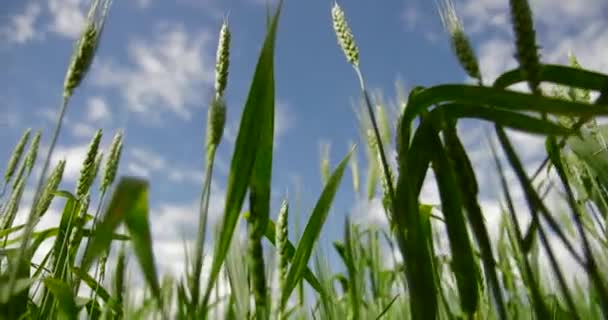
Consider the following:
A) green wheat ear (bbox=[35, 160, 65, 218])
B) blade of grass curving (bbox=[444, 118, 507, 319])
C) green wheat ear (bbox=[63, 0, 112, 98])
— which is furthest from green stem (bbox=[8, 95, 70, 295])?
green wheat ear (bbox=[35, 160, 65, 218])

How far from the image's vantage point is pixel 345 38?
0.99 metres

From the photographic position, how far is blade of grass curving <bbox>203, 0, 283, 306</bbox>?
25.4 inches

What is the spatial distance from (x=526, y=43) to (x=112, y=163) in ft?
2.51

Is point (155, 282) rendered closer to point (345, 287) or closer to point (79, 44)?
point (79, 44)

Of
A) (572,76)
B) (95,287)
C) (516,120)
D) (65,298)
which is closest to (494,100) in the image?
(516,120)

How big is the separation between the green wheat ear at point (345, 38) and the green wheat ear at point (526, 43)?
0.37 metres

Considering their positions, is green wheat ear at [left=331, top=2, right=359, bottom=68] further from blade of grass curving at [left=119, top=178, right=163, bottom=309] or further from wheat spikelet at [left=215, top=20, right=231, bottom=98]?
blade of grass curving at [left=119, top=178, right=163, bottom=309]

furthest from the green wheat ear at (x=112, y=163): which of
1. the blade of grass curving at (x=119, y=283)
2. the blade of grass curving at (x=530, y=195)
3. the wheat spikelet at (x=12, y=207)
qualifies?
the blade of grass curving at (x=530, y=195)

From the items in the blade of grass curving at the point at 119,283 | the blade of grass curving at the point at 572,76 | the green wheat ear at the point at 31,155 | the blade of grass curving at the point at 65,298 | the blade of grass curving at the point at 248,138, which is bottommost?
the blade of grass curving at the point at 65,298

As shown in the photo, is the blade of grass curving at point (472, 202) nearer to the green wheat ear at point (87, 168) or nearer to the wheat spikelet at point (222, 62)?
the wheat spikelet at point (222, 62)

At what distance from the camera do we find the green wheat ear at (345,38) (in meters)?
0.95

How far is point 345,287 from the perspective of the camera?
2234 millimetres

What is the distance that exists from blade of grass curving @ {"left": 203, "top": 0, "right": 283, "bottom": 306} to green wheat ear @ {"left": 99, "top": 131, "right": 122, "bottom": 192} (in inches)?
16.7

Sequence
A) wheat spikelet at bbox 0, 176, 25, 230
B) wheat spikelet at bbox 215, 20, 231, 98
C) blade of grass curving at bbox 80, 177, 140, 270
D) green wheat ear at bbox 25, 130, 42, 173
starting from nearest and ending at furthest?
blade of grass curving at bbox 80, 177, 140, 270, wheat spikelet at bbox 215, 20, 231, 98, wheat spikelet at bbox 0, 176, 25, 230, green wheat ear at bbox 25, 130, 42, 173
